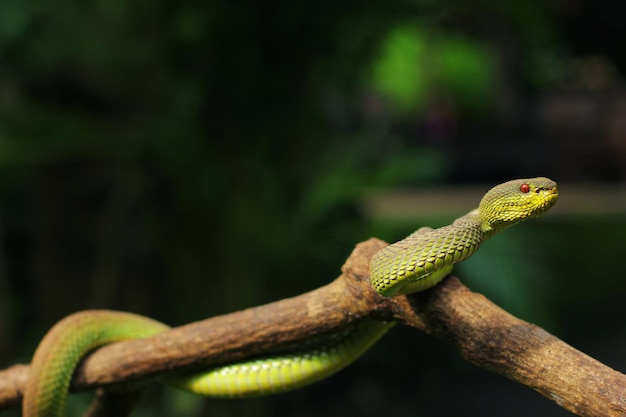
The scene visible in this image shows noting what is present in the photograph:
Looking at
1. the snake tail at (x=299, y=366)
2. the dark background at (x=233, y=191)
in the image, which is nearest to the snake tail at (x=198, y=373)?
the snake tail at (x=299, y=366)

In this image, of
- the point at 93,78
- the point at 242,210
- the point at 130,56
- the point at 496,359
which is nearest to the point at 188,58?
the point at 130,56

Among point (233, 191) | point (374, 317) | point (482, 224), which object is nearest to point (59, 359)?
point (374, 317)

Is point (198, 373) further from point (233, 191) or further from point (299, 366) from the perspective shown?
point (233, 191)

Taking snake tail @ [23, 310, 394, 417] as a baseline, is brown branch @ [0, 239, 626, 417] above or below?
above

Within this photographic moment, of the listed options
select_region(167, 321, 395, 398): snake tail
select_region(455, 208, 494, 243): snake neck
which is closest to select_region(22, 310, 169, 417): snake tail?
select_region(167, 321, 395, 398): snake tail

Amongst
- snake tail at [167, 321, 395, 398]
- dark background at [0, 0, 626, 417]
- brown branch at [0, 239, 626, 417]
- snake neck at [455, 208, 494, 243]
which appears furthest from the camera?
dark background at [0, 0, 626, 417]

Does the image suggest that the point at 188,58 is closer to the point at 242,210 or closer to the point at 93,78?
the point at 242,210

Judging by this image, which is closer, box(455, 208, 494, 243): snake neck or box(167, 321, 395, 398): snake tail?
box(455, 208, 494, 243): snake neck

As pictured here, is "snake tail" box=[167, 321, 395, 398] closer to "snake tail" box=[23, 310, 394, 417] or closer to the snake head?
"snake tail" box=[23, 310, 394, 417]
